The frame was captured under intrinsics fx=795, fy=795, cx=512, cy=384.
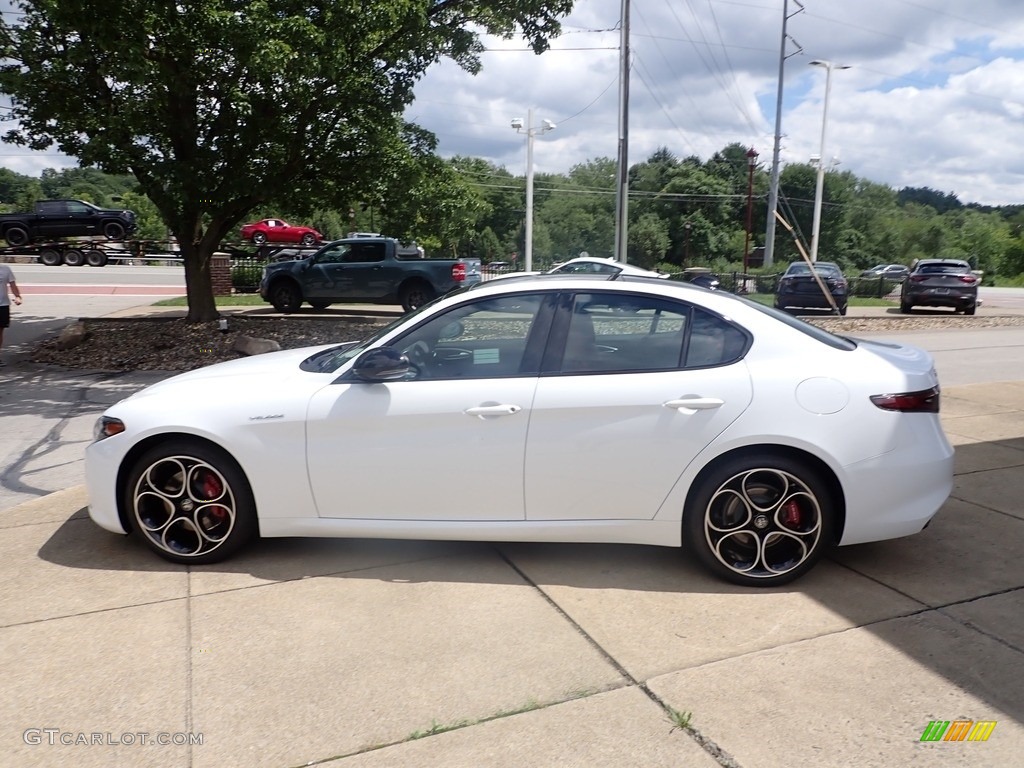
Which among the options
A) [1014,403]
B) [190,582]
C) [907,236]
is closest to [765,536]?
[190,582]

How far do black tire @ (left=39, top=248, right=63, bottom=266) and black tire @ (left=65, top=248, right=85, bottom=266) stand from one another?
0.28 meters

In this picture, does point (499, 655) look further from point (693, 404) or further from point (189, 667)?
point (693, 404)

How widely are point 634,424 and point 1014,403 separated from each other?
6666 millimetres

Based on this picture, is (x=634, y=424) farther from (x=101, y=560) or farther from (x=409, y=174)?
(x=409, y=174)

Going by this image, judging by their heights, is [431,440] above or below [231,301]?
above

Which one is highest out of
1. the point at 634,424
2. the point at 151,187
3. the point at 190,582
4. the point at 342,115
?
the point at 342,115

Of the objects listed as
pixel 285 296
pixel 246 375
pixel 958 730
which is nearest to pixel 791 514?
pixel 958 730

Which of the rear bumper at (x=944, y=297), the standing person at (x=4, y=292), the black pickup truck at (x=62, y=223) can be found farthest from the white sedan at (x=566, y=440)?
the black pickup truck at (x=62, y=223)

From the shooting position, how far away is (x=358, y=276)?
18531 millimetres

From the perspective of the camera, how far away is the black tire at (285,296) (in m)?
18.5

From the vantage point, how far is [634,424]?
389cm

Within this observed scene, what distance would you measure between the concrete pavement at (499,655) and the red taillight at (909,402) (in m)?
0.89

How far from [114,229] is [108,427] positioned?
3211cm

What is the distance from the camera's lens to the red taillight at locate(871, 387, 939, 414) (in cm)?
387
